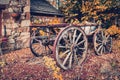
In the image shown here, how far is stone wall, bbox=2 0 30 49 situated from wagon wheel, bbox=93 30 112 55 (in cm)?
325

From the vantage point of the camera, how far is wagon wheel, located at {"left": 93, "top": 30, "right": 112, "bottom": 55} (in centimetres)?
706

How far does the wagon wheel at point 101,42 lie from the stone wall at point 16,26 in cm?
325

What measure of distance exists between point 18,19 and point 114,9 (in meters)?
5.43

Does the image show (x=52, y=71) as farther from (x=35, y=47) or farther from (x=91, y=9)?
(x=91, y=9)

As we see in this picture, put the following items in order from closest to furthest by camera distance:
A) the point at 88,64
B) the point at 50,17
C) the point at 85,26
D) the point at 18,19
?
the point at 88,64, the point at 85,26, the point at 18,19, the point at 50,17

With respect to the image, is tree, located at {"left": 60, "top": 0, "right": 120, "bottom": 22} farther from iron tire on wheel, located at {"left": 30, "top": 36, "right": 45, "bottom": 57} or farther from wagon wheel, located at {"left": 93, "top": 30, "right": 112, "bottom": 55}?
iron tire on wheel, located at {"left": 30, "top": 36, "right": 45, "bottom": 57}

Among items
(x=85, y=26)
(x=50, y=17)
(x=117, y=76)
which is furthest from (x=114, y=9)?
(x=117, y=76)

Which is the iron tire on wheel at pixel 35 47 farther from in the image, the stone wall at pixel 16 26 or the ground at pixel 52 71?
the stone wall at pixel 16 26

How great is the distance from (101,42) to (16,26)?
12.2 feet

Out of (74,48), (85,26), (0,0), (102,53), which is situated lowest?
(102,53)

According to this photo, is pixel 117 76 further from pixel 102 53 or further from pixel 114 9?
pixel 114 9

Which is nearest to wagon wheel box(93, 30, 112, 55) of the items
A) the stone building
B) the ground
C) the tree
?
the ground

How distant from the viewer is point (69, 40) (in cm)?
565

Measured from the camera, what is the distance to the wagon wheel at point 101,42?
7058 mm
